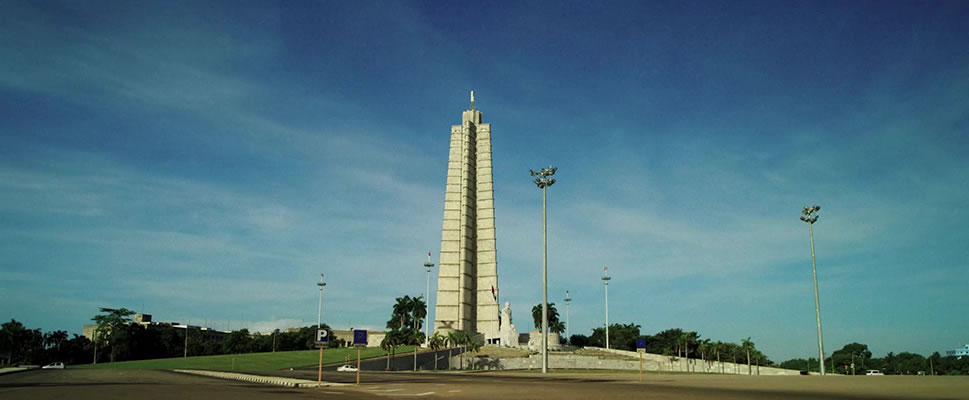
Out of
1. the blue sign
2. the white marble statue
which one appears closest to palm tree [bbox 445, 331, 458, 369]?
the white marble statue

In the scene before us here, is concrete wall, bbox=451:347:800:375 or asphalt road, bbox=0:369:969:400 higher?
asphalt road, bbox=0:369:969:400

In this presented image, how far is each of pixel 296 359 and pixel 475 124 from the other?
5099 centimetres

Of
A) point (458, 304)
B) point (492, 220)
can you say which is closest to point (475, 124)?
point (492, 220)

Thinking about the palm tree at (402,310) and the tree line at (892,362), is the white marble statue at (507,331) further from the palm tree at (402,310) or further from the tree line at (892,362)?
the tree line at (892,362)

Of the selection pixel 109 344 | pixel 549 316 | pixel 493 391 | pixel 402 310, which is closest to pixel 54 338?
pixel 109 344

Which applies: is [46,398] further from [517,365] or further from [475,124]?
[475,124]

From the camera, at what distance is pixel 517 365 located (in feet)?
227

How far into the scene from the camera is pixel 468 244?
96188mm

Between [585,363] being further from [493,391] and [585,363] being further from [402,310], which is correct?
[493,391]

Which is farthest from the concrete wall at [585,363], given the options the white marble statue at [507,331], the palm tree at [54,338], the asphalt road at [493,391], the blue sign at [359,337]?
the palm tree at [54,338]

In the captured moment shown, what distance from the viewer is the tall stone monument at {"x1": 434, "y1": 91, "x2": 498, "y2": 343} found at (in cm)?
9294

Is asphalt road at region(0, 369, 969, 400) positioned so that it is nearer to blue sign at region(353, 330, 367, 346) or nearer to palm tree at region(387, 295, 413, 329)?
blue sign at region(353, 330, 367, 346)

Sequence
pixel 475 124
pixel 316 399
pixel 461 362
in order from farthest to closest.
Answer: pixel 475 124 → pixel 461 362 → pixel 316 399

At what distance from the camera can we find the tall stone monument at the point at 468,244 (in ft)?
305
